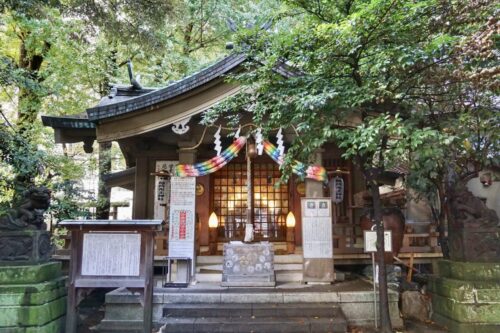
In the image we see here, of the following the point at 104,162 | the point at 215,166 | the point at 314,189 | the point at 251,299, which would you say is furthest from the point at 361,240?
the point at 104,162

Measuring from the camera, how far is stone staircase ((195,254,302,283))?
973cm

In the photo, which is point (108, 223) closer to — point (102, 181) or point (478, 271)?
point (478, 271)

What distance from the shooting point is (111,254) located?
6.29 metres

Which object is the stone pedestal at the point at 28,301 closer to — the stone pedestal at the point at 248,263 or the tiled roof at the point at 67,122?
the stone pedestal at the point at 248,263

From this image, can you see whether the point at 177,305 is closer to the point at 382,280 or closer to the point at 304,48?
the point at 382,280

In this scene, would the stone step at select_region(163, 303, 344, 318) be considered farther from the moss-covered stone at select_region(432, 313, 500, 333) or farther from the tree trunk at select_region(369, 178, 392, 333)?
the moss-covered stone at select_region(432, 313, 500, 333)

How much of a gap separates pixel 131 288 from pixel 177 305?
1.83m

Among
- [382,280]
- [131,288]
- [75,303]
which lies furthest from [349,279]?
[75,303]

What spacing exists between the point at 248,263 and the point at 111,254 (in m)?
3.75

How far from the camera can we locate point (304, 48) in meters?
6.81

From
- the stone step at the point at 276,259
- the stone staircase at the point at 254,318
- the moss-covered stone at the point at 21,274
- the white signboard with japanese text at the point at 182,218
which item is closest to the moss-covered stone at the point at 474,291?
the stone staircase at the point at 254,318

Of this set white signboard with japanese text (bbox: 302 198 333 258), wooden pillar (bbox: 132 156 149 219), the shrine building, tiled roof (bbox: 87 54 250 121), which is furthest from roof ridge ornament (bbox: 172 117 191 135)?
white signboard with japanese text (bbox: 302 198 333 258)

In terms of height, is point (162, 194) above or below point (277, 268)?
above

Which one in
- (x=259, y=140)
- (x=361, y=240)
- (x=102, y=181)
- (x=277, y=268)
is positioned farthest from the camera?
(x=102, y=181)
